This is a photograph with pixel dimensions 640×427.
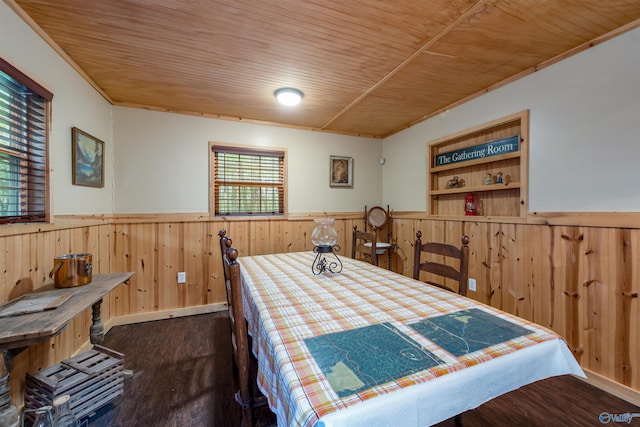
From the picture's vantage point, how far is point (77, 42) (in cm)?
183

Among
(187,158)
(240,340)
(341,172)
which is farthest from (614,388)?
(187,158)

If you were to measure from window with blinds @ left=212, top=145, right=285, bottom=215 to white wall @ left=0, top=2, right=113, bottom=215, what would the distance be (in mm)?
1117

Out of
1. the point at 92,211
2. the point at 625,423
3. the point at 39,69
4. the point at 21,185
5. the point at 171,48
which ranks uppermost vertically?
the point at 171,48

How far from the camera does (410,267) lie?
3.55 meters

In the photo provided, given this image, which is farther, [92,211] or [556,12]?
[92,211]

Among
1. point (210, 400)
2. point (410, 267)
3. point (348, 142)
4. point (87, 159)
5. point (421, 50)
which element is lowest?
point (210, 400)

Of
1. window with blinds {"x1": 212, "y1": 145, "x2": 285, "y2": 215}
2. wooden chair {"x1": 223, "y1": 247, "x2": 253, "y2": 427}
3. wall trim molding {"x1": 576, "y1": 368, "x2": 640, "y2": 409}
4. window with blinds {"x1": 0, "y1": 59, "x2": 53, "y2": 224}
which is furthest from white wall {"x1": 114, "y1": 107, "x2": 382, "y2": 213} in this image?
wall trim molding {"x1": 576, "y1": 368, "x2": 640, "y2": 409}

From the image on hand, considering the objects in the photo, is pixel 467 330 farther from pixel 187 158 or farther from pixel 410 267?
pixel 187 158

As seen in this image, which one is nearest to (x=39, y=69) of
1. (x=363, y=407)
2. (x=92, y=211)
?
(x=92, y=211)

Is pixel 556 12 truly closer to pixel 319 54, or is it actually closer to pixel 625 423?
pixel 319 54

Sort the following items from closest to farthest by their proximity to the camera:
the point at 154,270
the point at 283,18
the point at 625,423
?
1. the point at 625,423
2. the point at 283,18
3. the point at 154,270

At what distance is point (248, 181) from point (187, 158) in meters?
0.75

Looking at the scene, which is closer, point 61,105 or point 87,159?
point 61,105

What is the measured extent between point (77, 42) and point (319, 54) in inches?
67.2
